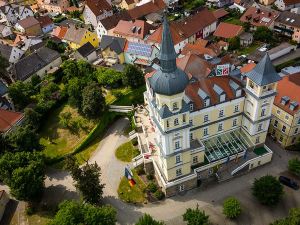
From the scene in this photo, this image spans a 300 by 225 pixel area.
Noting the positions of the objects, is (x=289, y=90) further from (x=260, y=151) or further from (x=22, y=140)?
(x=22, y=140)

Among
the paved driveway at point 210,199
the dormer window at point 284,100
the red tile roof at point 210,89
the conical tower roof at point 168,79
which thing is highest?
the conical tower roof at point 168,79

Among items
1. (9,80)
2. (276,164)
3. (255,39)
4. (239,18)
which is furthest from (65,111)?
(239,18)

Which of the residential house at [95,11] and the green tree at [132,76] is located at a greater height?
the green tree at [132,76]

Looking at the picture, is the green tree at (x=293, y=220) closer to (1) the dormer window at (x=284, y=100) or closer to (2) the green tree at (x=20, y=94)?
(1) the dormer window at (x=284, y=100)

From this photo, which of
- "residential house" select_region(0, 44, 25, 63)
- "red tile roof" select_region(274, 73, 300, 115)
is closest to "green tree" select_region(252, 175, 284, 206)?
"red tile roof" select_region(274, 73, 300, 115)

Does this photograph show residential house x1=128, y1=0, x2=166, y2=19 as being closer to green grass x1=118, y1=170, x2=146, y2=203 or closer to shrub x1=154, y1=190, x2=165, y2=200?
green grass x1=118, y1=170, x2=146, y2=203

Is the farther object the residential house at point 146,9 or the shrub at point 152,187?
the residential house at point 146,9

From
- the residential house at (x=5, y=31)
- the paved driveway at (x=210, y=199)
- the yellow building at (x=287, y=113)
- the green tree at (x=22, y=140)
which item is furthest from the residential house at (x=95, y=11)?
the yellow building at (x=287, y=113)

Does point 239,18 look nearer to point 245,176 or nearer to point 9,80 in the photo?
point 245,176

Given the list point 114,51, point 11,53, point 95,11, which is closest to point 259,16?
point 114,51
